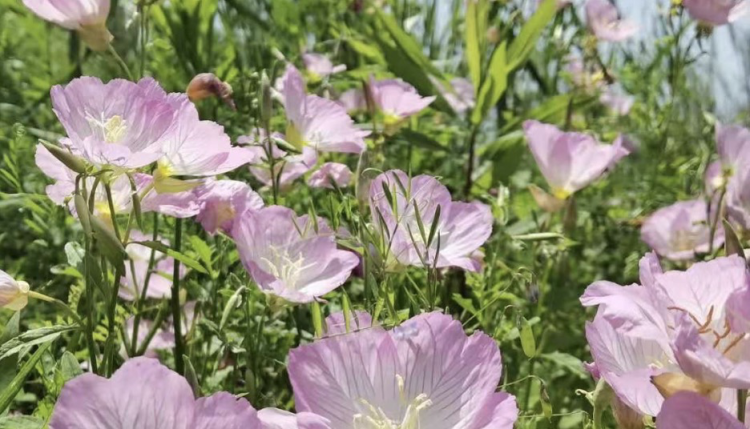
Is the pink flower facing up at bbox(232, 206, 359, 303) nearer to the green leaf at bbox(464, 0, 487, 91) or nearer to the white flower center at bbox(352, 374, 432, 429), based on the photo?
the white flower center at bbox(352, 374, 432, 429)

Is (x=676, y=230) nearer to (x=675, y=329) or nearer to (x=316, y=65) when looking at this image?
(x=316, y=65)

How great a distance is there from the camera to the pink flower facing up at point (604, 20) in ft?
6.53

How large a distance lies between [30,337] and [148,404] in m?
0.25

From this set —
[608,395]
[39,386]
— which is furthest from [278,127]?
[608,395]

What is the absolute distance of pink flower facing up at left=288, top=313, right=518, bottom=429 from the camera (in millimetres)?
706

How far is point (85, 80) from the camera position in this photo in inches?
33.3

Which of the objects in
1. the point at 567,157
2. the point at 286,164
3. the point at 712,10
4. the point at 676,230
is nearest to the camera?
the point at 286,164

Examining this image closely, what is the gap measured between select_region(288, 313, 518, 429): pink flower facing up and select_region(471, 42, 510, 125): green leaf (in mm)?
979

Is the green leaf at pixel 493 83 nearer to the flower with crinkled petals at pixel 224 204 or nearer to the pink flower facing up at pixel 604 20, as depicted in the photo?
the pink flower facing up at pixel 604 20

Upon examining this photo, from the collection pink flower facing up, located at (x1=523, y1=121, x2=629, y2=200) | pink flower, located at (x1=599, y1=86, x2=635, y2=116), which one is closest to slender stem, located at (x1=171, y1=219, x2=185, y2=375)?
pink flower facing up, located at (x1=523, y1=121, x2=629, y2=200)

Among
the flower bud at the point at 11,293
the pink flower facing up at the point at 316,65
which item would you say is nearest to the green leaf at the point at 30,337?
the flower bud at the point at 11,293

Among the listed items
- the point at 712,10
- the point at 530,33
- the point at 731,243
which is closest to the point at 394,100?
the point at 530,33

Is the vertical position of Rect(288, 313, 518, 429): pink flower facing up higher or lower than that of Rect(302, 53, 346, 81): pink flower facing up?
lower

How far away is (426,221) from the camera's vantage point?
976mm
